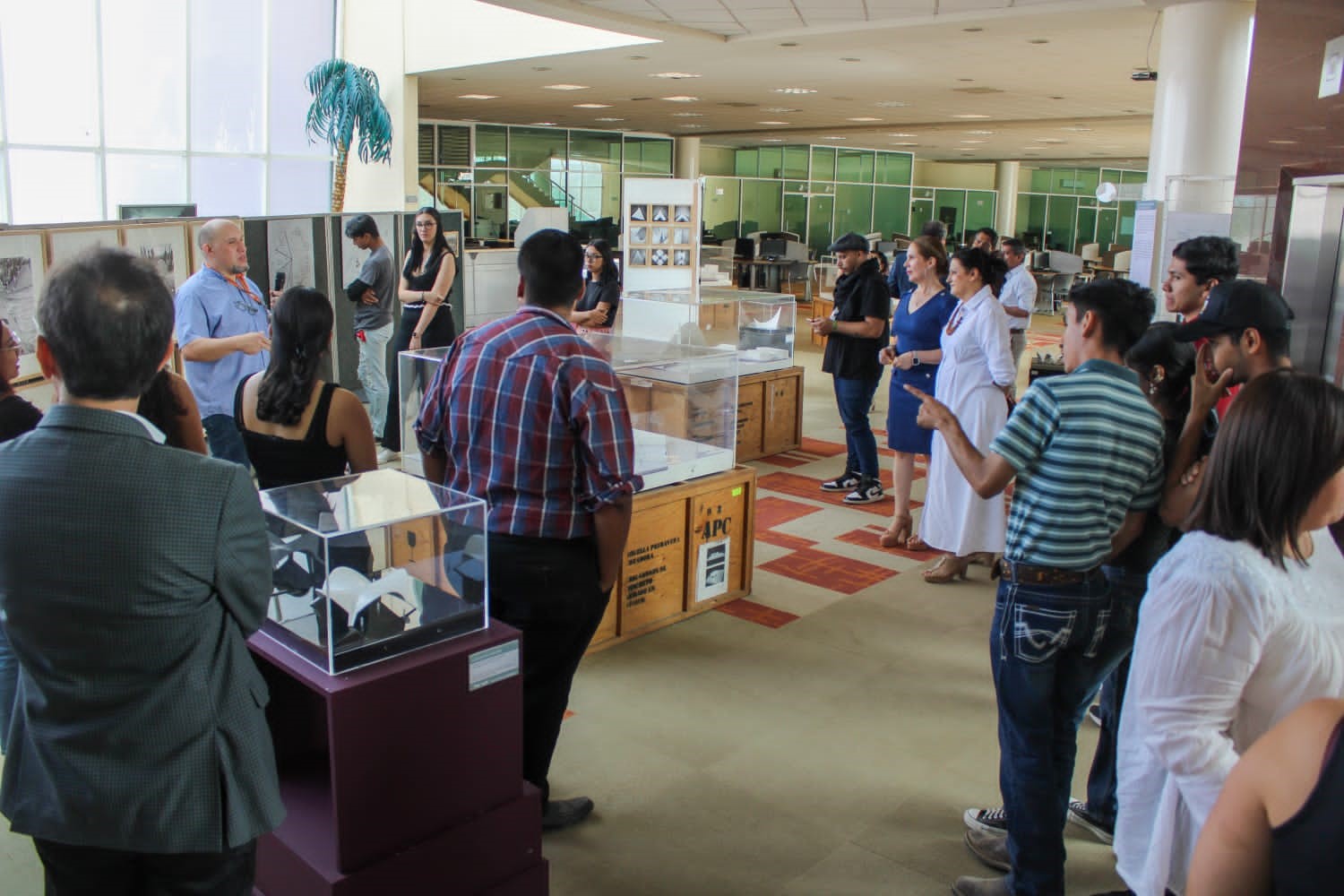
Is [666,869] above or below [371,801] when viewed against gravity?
below

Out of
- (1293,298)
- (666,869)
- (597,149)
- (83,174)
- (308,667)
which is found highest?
(597,149)

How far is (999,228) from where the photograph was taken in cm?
2883

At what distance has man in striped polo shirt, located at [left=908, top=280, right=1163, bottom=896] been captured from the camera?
2316mm

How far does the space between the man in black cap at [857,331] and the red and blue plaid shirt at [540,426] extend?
3756 millimetres

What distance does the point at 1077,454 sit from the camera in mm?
2299

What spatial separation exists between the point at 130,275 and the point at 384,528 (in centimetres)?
82

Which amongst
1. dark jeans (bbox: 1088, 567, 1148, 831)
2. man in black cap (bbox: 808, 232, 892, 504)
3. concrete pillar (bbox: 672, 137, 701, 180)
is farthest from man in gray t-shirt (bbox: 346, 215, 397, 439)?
concrete pillar (bbox: 672, 137, 701, 180)

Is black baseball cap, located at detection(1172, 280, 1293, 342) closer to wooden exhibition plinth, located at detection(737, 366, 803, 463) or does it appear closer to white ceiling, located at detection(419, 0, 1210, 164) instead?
wooden exhibition plinth, located at detection(737, 366, 803, 463)

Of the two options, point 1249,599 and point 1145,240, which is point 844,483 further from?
point 1249,599

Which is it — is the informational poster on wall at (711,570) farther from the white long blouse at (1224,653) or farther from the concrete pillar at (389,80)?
the concrete pillar at (389,80)

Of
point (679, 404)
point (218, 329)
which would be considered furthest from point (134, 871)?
point (679, 404)

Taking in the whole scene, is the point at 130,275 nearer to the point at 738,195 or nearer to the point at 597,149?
the point at 597,149

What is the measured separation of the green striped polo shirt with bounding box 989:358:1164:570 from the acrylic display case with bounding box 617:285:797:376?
Result: 498 cm

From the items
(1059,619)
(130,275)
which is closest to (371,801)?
(130,275)
